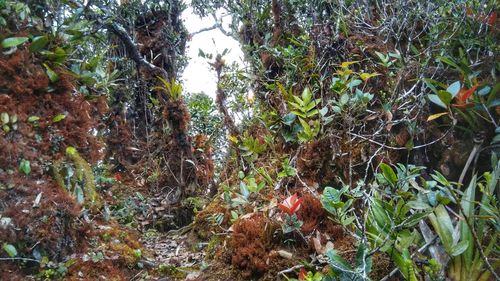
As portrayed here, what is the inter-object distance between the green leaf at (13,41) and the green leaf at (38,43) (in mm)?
76

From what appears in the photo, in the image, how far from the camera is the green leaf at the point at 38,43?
2.20m

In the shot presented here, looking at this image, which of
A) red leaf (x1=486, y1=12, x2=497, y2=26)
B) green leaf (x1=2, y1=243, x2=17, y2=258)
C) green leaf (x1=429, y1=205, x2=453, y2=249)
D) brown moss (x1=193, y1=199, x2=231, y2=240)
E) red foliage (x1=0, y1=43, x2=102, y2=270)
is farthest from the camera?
brown moss (x1=193, y1=199, x2=231, y2=240)

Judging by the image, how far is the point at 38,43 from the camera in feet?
7.29

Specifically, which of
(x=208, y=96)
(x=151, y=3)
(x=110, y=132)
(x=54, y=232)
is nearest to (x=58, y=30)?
(x=54, y=232)

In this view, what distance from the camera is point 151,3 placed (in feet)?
18.0

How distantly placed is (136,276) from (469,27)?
2796mm

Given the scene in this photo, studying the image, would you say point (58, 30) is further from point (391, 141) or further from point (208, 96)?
point (208, 96)

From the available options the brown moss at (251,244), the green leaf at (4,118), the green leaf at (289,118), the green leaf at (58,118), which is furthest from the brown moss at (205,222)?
the green leaf at (4,118)

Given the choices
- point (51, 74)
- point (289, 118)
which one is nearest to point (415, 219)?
point (289, 118)

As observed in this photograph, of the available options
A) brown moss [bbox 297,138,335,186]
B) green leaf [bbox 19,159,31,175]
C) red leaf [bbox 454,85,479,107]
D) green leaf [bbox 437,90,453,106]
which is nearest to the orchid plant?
brown moss [bbox 297,138,335,186]

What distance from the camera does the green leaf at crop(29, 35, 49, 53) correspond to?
220 cm

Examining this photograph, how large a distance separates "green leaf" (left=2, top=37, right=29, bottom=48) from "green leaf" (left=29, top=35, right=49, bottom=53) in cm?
8

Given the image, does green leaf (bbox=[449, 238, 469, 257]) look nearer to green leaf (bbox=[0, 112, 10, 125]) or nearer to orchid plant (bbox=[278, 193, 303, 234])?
orchid plant (bbox=[278, 193, 303, 234])

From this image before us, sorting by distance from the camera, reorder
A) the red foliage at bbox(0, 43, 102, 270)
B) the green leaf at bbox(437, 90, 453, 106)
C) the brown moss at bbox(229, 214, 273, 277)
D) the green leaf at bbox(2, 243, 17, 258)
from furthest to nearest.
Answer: the brown moss at bbox(229, 214, 273, 277)
the green leaf at bbox(437, 90, 453, 106)
the red foliage at bbox(0, 43, 102, 270)
the green leaf at bbox(2, 243, 17, 258)
